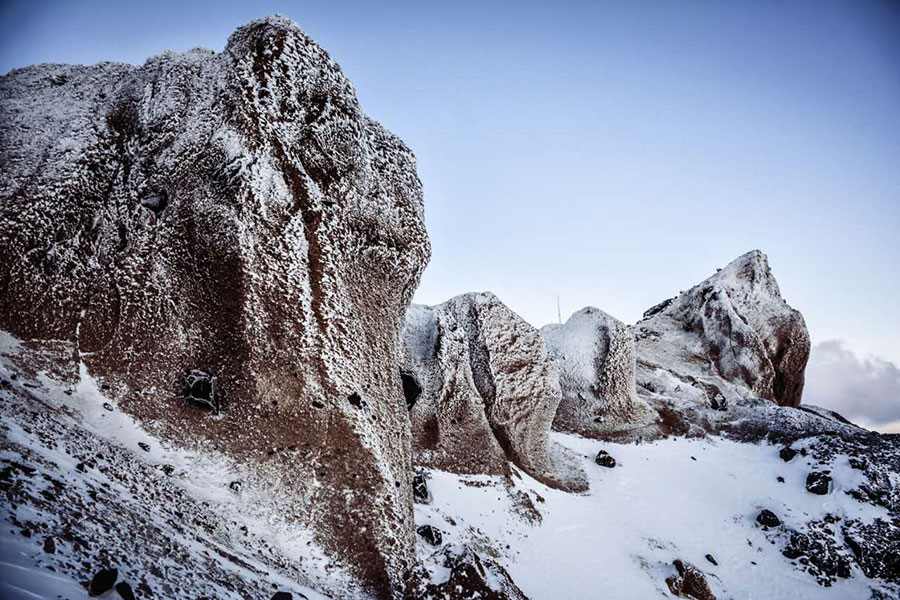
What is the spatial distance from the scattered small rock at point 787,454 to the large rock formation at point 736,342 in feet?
30.6

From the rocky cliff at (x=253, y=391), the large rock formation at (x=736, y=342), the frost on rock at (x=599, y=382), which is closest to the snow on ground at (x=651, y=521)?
the rocky cliff at (x=253, y=391)

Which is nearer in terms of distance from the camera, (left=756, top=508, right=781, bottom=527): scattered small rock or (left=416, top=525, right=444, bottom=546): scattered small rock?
(left=416, top=525, right=444, bottom=546): scattered small rock

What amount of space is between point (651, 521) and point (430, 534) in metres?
11.3

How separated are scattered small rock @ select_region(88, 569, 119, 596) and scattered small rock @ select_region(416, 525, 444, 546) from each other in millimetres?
→ 9072

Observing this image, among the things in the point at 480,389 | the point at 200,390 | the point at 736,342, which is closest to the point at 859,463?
Answer: the point at 736,342

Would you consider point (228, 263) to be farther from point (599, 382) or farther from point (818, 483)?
point (818, 483)

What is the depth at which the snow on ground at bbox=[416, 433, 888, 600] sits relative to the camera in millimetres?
14102

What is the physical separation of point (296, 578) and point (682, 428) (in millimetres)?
24898

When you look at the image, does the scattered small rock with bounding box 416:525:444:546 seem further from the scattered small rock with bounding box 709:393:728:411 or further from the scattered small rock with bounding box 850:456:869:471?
the scattered small rock with bounding box 709:393:728:411

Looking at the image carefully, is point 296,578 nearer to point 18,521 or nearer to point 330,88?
point 18,521

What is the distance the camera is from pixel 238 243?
9938 mm

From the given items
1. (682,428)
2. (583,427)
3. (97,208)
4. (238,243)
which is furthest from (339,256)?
(682,428)

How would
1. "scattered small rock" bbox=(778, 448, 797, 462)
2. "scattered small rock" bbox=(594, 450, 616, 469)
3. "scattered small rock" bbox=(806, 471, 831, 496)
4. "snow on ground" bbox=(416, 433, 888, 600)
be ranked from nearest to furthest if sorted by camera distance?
"snow on ground" bbox=(416, 433, 888, 600) < "scattered small rock" bbox=(806, 471, 831, 496) < "scattered small rock" bbox=(778, 448, 797, 462) < "scattered small rock" bbox=(594, 450, 616, 469)

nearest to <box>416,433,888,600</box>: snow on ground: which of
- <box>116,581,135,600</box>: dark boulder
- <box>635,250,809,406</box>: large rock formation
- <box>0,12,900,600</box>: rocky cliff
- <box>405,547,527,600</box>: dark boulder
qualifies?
<box>0,12,900,600</box>: rocky cliff
